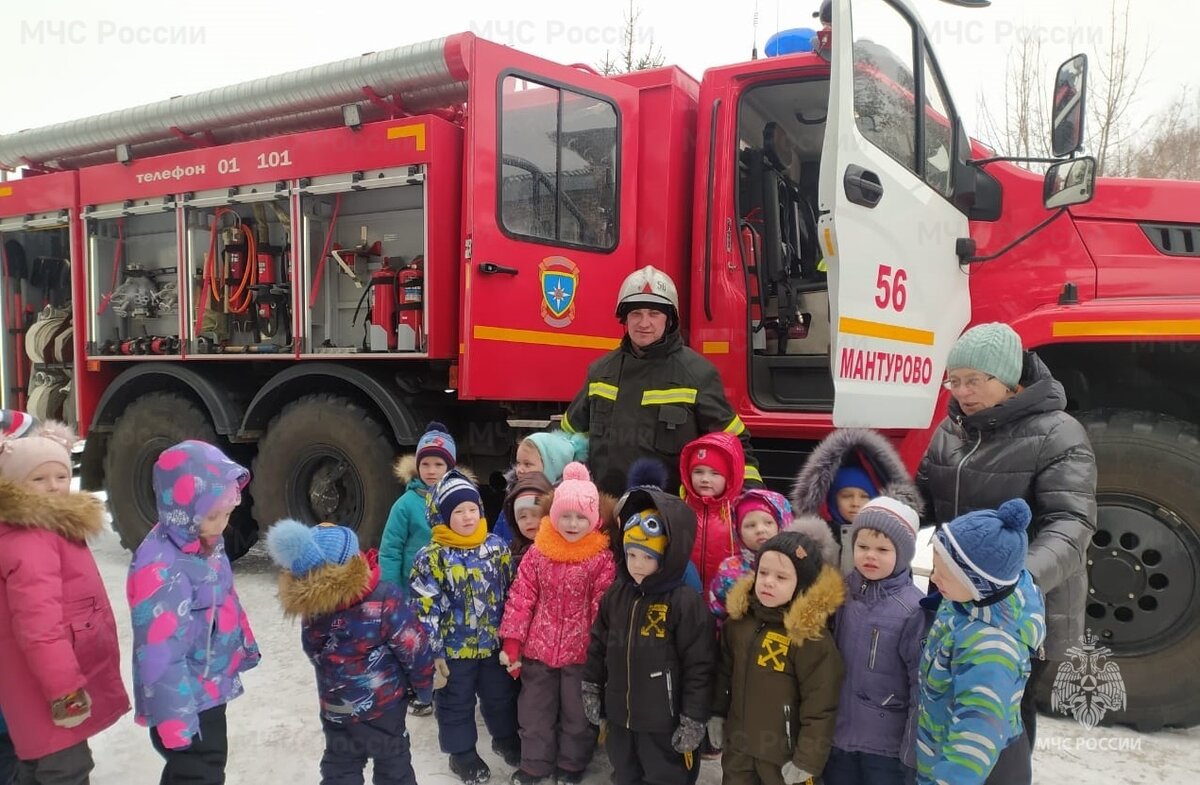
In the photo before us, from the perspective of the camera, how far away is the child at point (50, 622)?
2072 mm

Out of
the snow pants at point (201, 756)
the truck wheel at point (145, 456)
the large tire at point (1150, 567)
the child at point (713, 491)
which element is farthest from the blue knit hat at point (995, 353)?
the truck wheel at point (145, 456)

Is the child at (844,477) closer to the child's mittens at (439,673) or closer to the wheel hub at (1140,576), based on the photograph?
the wheel hub at (1140,576)

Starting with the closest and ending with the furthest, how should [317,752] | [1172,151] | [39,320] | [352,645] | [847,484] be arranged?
[352,645] → [847,484] → [317,752] → [39,320] → [1172,151]

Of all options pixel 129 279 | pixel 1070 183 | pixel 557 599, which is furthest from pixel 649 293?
pixel 129 279

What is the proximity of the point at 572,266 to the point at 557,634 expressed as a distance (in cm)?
194

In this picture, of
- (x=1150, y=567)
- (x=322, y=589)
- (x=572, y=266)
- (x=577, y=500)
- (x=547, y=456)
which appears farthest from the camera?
(x=572, y=266)

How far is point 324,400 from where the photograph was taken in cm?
429

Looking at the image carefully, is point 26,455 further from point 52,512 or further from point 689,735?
point 689,735

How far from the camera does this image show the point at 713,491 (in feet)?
8.55

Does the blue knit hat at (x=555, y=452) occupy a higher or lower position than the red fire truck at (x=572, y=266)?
lower

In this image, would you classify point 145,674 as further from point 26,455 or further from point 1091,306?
point 1091,306

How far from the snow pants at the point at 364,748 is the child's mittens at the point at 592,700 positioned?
55 centimetres

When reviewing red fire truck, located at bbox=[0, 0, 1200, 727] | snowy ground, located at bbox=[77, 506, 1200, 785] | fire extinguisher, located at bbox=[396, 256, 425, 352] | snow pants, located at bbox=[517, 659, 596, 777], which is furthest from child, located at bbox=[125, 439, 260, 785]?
fire extinguisher, located at bbox=[396, 256, 425, 352]

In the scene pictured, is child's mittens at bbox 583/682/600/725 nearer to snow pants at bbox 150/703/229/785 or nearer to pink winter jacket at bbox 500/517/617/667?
pink winter jacket at bbox 500/517/617/667
